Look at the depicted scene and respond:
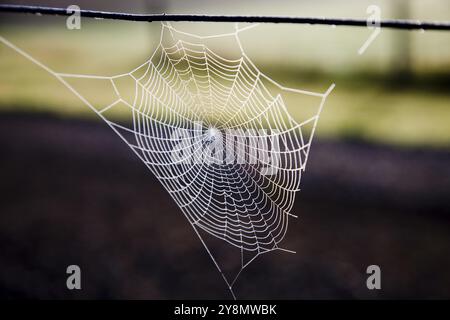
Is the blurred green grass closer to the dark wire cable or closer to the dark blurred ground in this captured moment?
the dark blurred ground

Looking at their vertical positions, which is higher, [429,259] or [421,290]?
[429,259]

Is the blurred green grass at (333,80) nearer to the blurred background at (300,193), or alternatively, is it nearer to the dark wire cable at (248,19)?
the blurred background at (300,193)

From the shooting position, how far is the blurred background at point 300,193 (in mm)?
4262

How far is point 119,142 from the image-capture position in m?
6.48

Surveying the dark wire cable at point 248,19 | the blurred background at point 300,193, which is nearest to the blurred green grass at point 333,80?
the blurred background at point 300,193

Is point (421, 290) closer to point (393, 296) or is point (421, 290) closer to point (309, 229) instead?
point (393, 296)

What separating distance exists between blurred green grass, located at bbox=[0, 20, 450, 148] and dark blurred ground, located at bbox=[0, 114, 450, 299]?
665 mm

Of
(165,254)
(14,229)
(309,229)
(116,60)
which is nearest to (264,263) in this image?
(309,229)

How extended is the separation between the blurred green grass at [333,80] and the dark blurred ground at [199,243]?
2.18 ft

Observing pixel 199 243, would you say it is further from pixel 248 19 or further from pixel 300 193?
pixel 248 19

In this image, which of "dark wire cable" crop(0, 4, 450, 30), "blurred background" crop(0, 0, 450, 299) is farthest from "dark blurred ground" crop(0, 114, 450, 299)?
"dark wire cable" crop(0, 4, 450, 30)

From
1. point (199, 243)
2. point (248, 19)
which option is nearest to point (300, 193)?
point (199, 243)

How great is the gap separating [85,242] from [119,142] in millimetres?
1853
